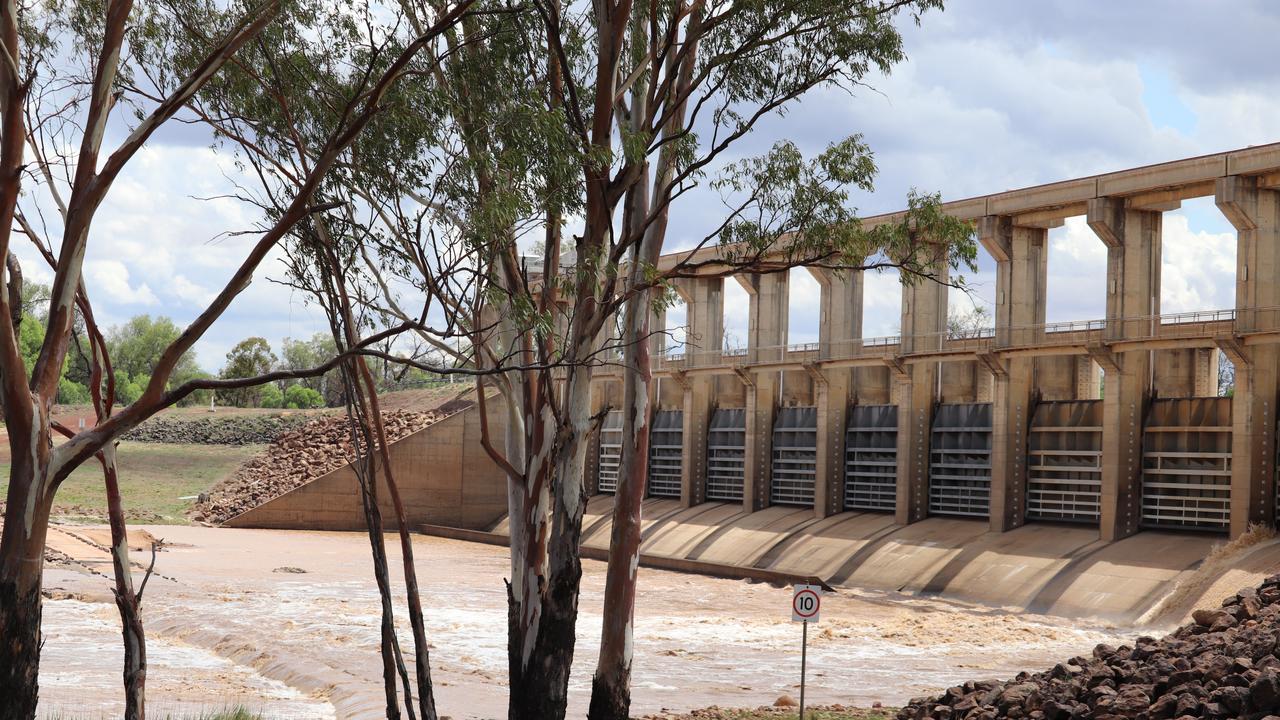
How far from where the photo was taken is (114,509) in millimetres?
10828

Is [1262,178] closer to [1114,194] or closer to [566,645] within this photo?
[1114,194]

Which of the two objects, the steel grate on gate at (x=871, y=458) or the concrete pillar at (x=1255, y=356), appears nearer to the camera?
the concrete pillar at (x=1255, y=356)

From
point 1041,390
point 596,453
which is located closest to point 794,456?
point 1041,390

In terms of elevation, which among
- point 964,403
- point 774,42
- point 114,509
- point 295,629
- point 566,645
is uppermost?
point 774,42

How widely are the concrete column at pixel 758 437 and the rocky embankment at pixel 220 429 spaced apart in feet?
90.0

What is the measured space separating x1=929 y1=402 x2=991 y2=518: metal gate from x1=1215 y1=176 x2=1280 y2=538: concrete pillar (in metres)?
7.33

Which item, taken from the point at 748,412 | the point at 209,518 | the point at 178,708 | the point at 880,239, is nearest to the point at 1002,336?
the point at 748,412

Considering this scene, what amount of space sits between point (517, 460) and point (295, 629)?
1082 cm

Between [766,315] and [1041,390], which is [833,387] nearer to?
[766,315]

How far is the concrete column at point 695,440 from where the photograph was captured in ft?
139

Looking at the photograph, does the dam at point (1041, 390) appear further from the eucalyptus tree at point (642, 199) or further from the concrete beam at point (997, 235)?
the eucalyptus tree at point (642, 199)

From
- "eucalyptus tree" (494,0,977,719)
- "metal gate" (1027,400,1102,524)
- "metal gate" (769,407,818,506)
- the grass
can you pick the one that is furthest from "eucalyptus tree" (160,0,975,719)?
the grass

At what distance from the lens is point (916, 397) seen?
1334 inches

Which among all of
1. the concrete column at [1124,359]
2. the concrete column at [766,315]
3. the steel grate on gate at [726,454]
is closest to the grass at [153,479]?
the steel grate on gate at [726,454]
